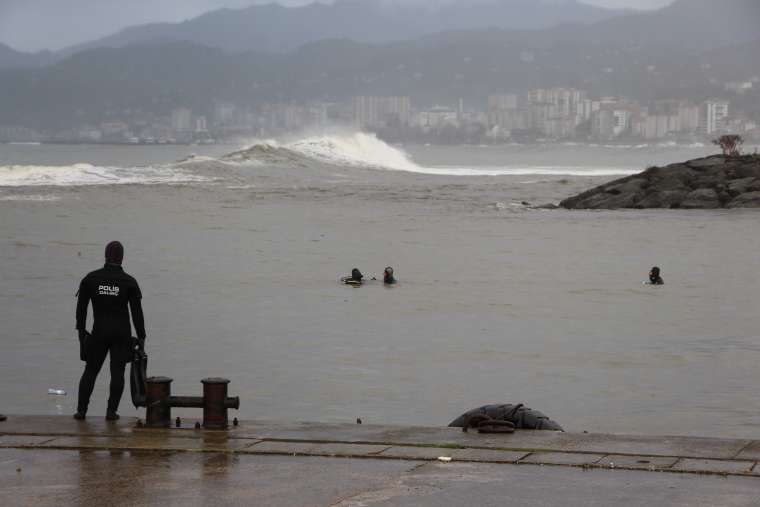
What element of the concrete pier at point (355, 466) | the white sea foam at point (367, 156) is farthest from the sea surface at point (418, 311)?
the white sea foam at point (367, 156)

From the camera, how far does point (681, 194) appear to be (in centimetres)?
5372

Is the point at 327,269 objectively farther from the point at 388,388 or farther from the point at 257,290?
the point at 388,388

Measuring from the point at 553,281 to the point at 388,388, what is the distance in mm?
13516

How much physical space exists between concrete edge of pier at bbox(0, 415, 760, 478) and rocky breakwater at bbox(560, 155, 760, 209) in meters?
43.3

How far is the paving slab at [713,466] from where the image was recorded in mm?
8719

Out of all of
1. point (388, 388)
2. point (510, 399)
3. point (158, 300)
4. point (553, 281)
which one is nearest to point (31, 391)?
point (388, 388)

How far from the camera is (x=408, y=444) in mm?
9664

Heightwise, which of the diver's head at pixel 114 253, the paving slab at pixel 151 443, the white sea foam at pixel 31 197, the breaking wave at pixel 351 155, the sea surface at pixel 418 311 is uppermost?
the breaking wave at pixel 351 155

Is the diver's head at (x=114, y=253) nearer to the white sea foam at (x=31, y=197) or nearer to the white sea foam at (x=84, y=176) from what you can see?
the white sea foam at (x=31, y=197)

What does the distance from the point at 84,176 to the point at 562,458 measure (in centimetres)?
7012

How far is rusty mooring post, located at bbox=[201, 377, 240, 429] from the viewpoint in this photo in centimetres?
1015

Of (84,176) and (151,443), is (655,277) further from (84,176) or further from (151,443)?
(84,176)

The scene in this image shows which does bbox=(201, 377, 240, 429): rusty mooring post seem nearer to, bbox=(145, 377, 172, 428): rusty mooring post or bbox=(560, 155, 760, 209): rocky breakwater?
bbox=(145, 377, 172, 428): rusty mooring post

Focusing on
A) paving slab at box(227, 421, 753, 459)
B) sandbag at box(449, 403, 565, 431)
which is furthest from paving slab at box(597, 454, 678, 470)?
sandbag at box(449, 403, 565, 431)
